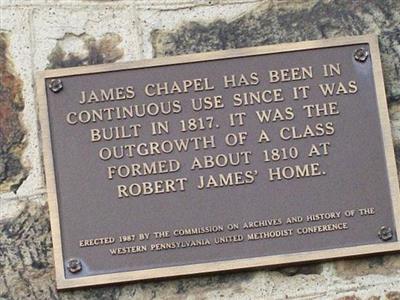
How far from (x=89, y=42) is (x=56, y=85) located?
0.78 ft

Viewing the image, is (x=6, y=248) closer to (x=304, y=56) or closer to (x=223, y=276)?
(x=223, y=276)

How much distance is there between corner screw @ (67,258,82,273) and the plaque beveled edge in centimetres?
3

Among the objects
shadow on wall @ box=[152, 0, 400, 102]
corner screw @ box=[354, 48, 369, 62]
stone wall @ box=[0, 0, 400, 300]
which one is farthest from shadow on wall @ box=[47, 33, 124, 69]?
corner screw @ box=[354, 48, 369, 62]

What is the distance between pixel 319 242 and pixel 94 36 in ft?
3.91

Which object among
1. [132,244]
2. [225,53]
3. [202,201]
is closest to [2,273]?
[132,244]

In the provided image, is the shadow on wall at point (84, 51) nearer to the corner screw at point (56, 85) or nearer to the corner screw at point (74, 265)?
the corner screw at point (56, 85)

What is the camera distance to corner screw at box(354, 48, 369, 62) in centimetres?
470

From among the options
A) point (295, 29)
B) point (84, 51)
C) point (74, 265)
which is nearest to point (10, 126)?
point (84, 51)

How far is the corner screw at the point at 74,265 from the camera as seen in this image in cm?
451

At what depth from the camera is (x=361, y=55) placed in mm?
4699

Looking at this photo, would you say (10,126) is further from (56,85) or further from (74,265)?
(74,265)

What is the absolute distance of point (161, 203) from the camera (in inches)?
179

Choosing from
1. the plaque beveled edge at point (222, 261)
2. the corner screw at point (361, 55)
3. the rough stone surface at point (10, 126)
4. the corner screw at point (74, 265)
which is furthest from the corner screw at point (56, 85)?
the corner screw at point (361, 55)

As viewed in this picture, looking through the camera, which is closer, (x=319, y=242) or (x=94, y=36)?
(x=319, y=242)
